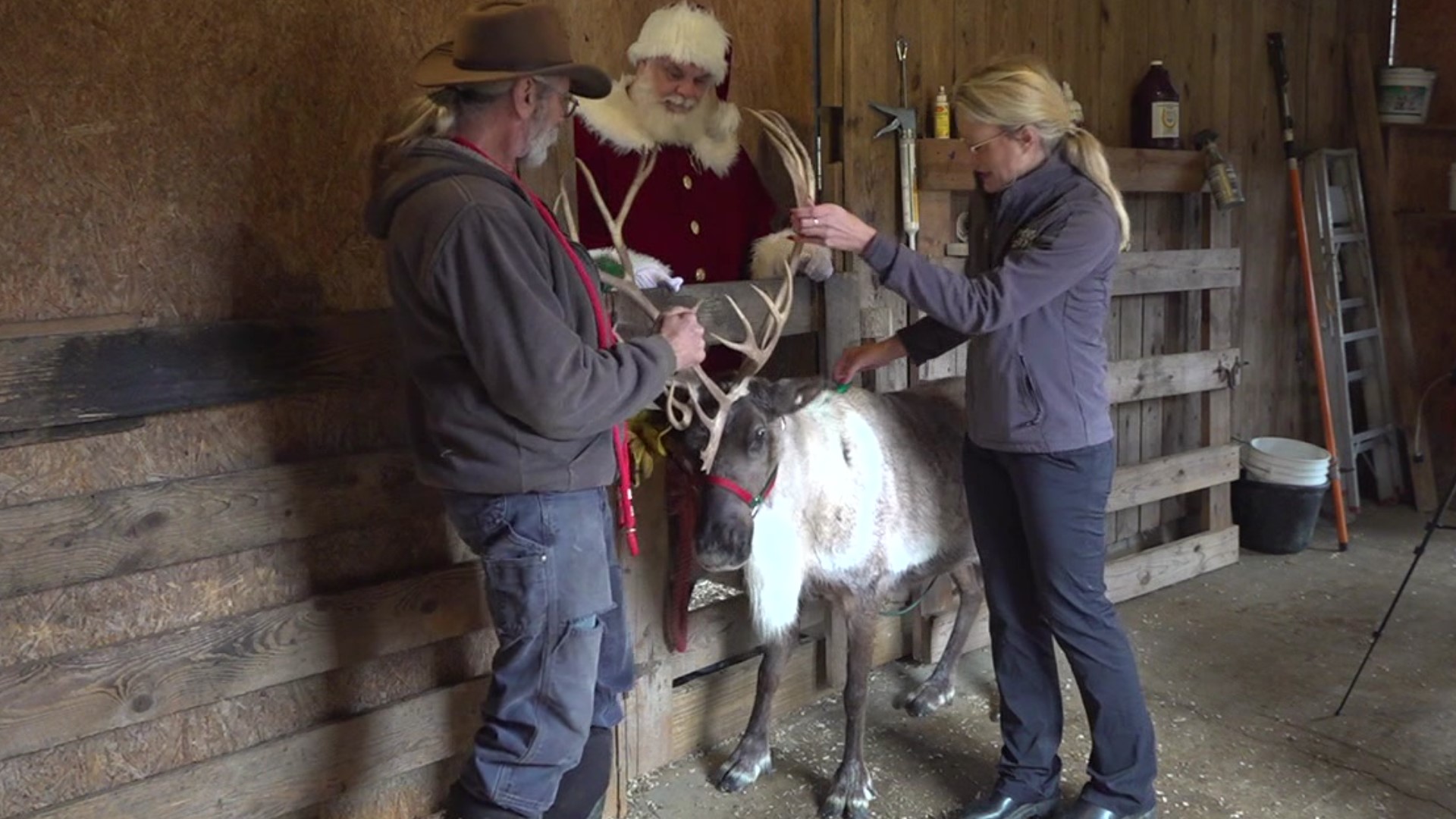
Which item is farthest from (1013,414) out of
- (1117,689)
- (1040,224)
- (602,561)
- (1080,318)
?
(602,561)

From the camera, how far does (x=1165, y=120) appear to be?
4.39m

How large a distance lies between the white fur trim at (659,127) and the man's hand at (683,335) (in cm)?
105

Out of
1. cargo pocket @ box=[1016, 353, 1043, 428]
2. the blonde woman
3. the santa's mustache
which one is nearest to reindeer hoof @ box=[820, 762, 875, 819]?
the blonde woman

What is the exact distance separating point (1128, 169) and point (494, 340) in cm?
326

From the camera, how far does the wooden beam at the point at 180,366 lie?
2.01 meters

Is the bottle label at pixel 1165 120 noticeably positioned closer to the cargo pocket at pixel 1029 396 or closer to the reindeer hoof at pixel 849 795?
the cargo pocket at pixel 1029 396

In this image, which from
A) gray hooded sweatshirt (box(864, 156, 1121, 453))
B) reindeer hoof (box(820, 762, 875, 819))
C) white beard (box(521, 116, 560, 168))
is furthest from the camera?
reindeer hoof (box(820, 762, 875, 819))

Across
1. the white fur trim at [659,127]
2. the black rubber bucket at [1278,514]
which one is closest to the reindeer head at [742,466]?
the white fur trim at [659,127]

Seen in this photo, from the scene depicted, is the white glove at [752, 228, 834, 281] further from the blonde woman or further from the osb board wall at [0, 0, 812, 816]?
the osb board wall at [0, 0, 812, 816]

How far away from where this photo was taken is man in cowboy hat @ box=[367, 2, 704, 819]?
70.0 inches

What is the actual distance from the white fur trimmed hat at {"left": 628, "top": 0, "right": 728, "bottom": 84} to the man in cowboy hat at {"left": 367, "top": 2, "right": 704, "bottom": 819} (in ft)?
3.32

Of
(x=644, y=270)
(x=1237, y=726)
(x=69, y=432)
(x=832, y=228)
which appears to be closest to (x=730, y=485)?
(x=644, y=270)

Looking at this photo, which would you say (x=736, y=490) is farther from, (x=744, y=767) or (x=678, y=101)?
(x=678, y=101)

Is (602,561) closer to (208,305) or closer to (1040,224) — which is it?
(208,305)
